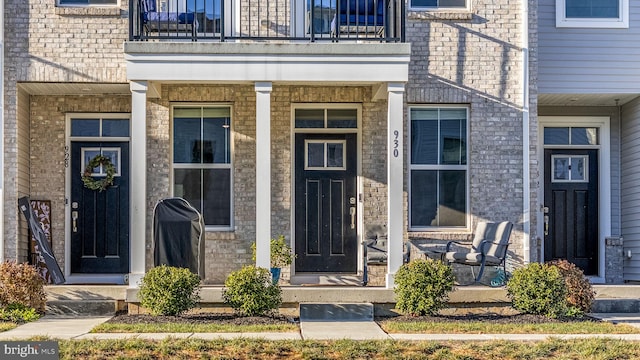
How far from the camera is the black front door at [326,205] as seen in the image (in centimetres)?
1245

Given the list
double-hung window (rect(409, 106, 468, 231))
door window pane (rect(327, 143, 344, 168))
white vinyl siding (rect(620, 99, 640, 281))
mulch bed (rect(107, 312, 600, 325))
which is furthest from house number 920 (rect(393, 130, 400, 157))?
white vinyl siding (rect(620, 99, 640, 281))

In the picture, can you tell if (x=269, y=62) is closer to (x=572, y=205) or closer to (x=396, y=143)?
(x=396, y=143)

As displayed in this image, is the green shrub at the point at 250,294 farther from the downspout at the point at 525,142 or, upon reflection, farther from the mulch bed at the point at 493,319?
the downspout at the point at 525,142

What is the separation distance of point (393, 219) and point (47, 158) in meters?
5.33

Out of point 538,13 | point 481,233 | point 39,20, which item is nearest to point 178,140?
point 39,20

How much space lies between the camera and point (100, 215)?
41.7 feet

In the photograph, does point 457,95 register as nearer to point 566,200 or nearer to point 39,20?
point 566,200

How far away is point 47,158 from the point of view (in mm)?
12383

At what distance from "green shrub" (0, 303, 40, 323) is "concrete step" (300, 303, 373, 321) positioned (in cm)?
338

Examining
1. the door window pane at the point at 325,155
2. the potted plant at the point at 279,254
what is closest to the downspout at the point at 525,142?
the door window pane at the point at 325,155

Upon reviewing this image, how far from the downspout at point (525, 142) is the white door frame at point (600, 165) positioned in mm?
1566

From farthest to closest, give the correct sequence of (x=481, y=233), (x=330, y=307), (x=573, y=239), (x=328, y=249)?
(x=573, y=239), (x=328, y=249), (x=481, y=233), (x=330, y=307)

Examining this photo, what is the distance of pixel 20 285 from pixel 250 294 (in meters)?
2.90

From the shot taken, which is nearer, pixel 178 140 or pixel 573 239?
pixel 178 140
